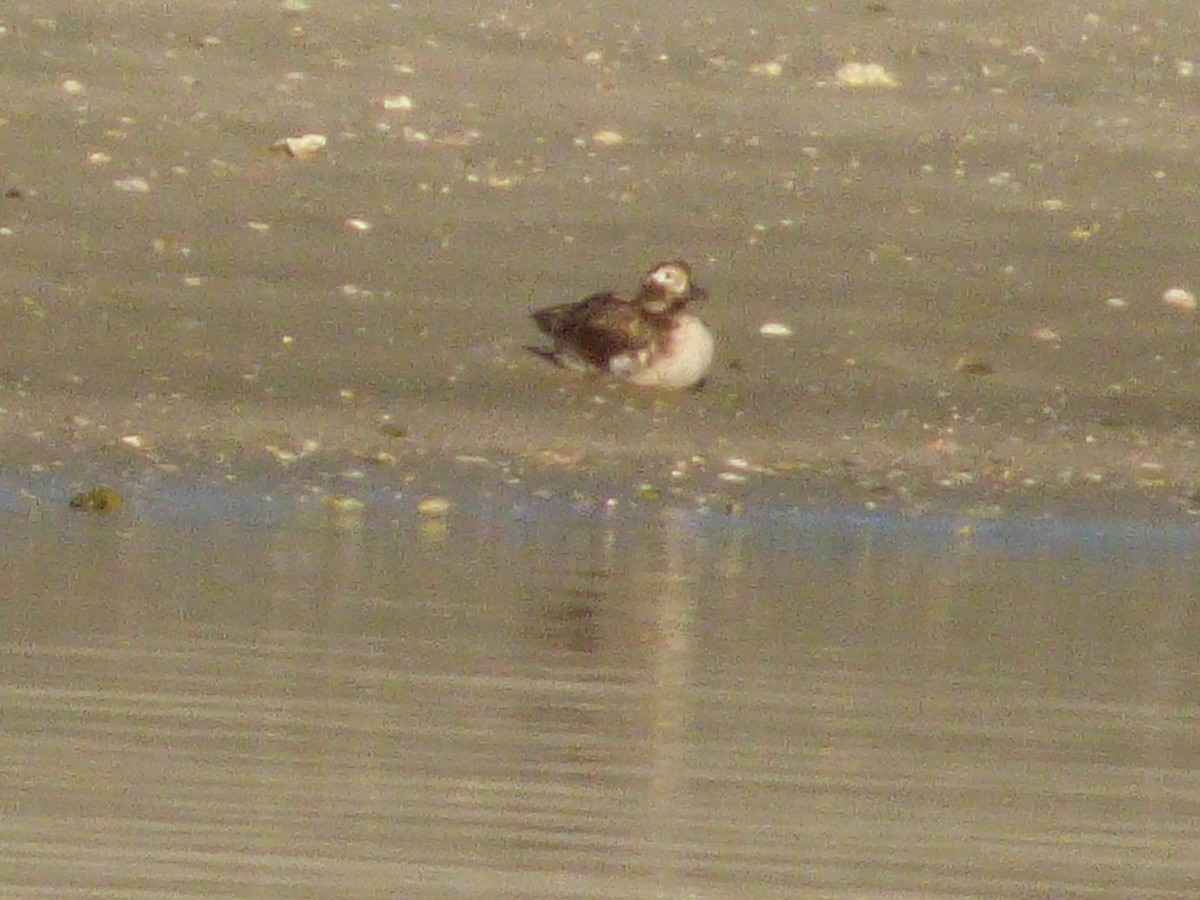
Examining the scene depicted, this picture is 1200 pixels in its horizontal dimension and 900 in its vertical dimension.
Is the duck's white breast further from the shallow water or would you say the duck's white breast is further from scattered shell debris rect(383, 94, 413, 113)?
scattered shell debris rect(383, 94, 413, 113)

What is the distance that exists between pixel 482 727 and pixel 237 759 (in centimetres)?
55

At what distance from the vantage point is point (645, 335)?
10070 millimetres

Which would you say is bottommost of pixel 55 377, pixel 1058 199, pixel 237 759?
pixel 237 759

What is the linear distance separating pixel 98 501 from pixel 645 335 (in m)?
2.07

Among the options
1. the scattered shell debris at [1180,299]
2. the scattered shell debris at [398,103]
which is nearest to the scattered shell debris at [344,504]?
the scattered shell debris at [1180,299]

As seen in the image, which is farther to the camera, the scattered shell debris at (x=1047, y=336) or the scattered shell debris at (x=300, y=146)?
the scattered shell debris at (x=300, y=146)

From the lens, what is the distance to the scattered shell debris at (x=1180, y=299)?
11320mm

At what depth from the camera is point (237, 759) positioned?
551cm

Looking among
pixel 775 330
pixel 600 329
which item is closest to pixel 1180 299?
pixel 775 330

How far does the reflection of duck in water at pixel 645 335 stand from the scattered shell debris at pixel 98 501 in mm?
2009

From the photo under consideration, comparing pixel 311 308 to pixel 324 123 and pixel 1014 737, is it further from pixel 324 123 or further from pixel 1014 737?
pixel 1014 737

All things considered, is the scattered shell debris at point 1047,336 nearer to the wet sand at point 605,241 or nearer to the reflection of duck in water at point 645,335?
the wet sand at point 605,241

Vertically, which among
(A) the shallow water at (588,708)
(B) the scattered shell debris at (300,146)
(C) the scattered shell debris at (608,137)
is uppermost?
(C) the scattered shell debris at (608,137)

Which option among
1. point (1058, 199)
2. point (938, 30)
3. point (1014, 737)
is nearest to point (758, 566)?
point (1014, 737)
